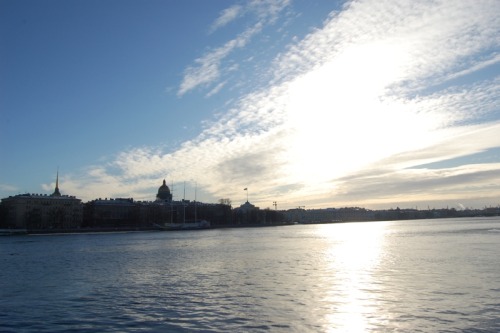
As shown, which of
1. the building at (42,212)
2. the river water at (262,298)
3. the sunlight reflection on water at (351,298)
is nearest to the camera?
the sunlight reflection on water at (351,298)

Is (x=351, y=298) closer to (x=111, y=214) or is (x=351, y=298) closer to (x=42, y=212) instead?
(x=42, y=212)

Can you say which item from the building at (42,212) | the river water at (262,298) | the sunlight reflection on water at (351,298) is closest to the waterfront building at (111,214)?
the building at (42,212)

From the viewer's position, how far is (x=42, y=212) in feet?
510

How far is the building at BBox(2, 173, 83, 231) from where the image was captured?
14675 centimetres

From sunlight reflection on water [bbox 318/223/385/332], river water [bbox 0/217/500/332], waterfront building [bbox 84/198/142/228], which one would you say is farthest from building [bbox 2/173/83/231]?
sunlight reflection on water [bbox 318/223/385/332]

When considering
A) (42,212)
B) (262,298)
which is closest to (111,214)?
(42,212)

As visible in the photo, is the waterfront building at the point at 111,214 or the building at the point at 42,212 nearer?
the building at the point at 42,212

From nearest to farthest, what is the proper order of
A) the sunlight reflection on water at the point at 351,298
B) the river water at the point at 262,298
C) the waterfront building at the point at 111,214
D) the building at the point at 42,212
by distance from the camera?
the sunlight reflection on water at the point at 351,298 → the river water at the point at 262,298 → the building at the point at 42,212 → the waterfront building at the point at 111,214

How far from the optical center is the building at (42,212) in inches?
5778

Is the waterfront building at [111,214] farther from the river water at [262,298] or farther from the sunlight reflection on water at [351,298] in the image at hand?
the sunlight reflection on water at [351,298]

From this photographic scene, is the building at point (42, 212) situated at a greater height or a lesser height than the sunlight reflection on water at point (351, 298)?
greater

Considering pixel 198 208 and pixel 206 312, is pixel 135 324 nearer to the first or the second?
pixel 206 312

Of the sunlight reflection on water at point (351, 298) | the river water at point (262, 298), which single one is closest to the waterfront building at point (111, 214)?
the river water at point (262, 298)

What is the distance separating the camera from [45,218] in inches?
6038
